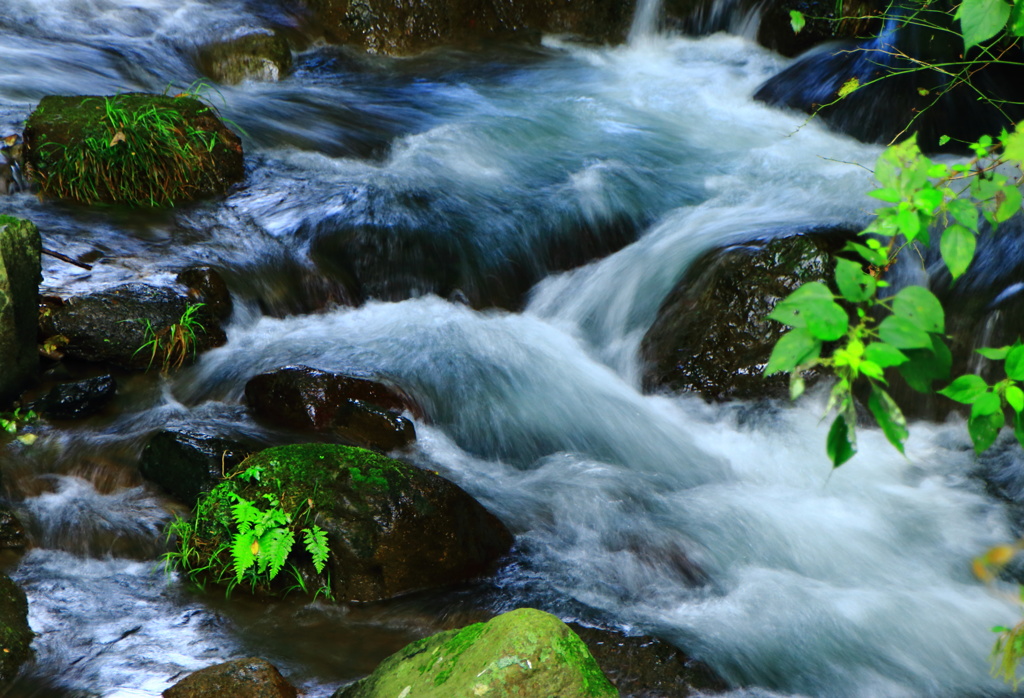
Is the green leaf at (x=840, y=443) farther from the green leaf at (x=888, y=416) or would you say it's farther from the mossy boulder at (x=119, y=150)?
the mossy boulder at (x=119, y=150)

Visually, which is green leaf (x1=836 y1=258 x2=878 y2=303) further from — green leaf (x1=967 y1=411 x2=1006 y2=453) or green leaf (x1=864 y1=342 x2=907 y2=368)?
green leaf (x1=967 y1=411 x2=1006 y2=453)

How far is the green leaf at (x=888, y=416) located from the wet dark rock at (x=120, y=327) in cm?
448

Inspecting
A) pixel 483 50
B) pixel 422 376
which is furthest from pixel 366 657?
pixel 483 50

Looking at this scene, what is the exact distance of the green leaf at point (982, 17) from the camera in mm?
2268

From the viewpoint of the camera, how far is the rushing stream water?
143 inches

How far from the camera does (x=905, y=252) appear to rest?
5848 millimetres

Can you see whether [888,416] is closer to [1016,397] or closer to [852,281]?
[852,281]

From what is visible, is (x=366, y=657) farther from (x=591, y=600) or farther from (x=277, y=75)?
(x=277, y=75)

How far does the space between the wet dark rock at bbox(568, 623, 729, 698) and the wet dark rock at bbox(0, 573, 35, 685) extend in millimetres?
2045

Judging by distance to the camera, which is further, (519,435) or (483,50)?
(483,50)

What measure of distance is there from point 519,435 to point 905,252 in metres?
2.81

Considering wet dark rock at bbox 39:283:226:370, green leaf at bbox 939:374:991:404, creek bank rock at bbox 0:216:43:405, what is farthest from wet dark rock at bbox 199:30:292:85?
green leaf at bbox 939:374:991:404

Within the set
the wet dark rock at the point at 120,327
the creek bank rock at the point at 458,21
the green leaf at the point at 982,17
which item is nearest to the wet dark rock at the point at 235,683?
the wet dark rock at the point at 120,327

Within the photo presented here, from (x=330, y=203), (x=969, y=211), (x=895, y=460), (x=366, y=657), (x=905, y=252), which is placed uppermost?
(x=969, y=211)
